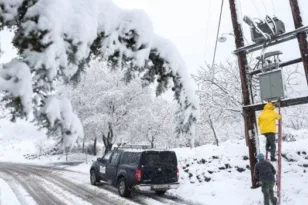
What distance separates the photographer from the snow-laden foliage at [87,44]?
2660mm

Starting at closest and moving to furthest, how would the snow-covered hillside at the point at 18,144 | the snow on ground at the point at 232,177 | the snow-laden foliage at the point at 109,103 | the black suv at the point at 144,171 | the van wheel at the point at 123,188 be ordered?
the snow-covered hillside at the point at 18,144, the snow on ground at the point at 232,177, the black suv at the point at 144,171, the van wheel at the point at 123,188, the snow-laden foliage at the point at 109,103

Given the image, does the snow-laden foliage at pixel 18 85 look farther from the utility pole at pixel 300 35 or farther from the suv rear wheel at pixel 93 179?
the suv rear wheel at pixel 93 179

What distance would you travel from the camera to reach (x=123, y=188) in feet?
38.2

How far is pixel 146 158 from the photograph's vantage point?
1150cm

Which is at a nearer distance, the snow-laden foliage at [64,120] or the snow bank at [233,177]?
the snow-laden foliage at [64,120]

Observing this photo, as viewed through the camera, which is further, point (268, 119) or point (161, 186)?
point (161, 186)

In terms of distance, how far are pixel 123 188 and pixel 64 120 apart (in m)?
9.67

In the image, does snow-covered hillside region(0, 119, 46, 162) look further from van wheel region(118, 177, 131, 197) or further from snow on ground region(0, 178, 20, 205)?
van wheel region(118, 177, 131, 197)

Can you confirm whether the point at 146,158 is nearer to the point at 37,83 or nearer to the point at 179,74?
the point at 179,74

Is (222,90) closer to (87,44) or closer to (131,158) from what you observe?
(131,158)

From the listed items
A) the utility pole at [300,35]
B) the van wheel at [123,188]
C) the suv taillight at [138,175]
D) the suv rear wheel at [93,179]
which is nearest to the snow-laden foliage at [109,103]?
the suv rear wheel at [93,179]

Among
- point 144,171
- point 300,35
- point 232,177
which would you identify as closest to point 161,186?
point 144,171

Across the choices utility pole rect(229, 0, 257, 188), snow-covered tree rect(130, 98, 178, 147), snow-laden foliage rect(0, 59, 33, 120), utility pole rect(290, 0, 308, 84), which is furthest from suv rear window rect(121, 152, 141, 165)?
snow-laden foliage rect(0, 59, 33, 120)

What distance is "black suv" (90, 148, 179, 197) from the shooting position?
36.8 feet
